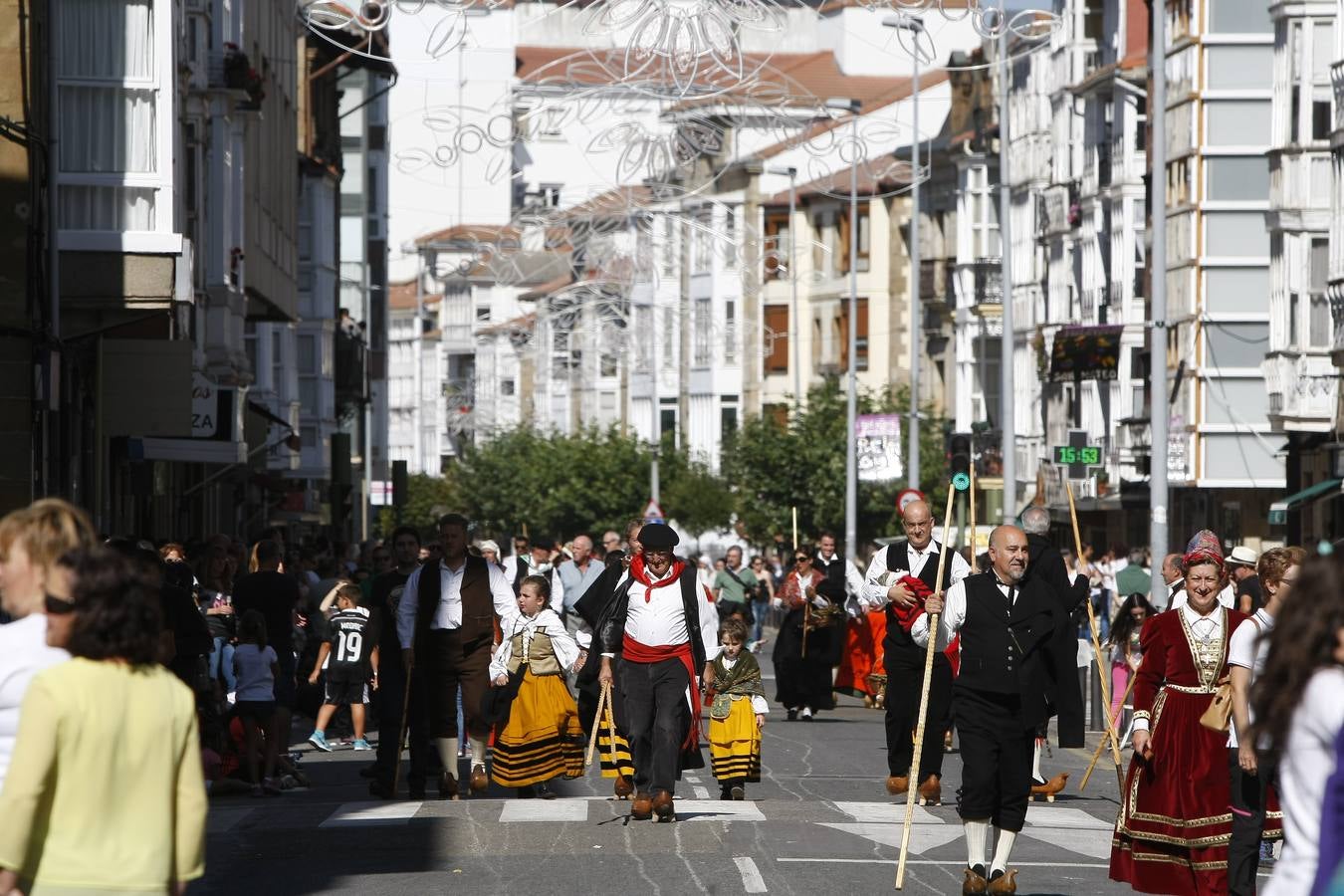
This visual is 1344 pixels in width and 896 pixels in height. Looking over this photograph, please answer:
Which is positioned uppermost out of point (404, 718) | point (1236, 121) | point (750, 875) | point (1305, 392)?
point (1236, 121)

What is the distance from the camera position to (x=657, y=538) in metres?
14.8

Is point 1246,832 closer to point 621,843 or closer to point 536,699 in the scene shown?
point 621,843

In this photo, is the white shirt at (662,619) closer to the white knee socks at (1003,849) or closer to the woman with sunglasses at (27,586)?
the white knee socks at (1003,849)

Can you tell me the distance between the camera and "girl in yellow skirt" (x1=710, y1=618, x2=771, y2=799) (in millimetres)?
16688

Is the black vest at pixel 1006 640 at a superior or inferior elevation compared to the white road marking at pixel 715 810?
superior

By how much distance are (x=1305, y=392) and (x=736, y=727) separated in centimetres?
2890

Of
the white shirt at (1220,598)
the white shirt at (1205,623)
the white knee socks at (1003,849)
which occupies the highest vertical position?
the white shirt at (1220,598)

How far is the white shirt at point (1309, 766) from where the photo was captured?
19.1 feet

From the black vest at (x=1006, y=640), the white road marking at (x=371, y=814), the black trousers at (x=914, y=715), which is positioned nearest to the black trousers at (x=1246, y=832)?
the black vest at (x=1006, y=640)

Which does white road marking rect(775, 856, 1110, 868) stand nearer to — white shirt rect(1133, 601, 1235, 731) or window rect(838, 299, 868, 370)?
white shirt rect(1133, 601, 1235, 731)

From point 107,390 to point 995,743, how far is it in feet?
53.4

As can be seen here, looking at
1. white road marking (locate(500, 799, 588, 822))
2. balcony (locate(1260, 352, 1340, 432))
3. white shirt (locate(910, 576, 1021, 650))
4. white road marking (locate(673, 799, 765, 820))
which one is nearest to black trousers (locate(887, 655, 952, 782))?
white road marking (locate(673, 799, 765, 820))

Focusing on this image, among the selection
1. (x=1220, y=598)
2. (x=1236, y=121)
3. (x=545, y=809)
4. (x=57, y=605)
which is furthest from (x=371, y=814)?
(x=1236, y=121)

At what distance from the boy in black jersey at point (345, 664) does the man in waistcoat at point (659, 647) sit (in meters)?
5.52
